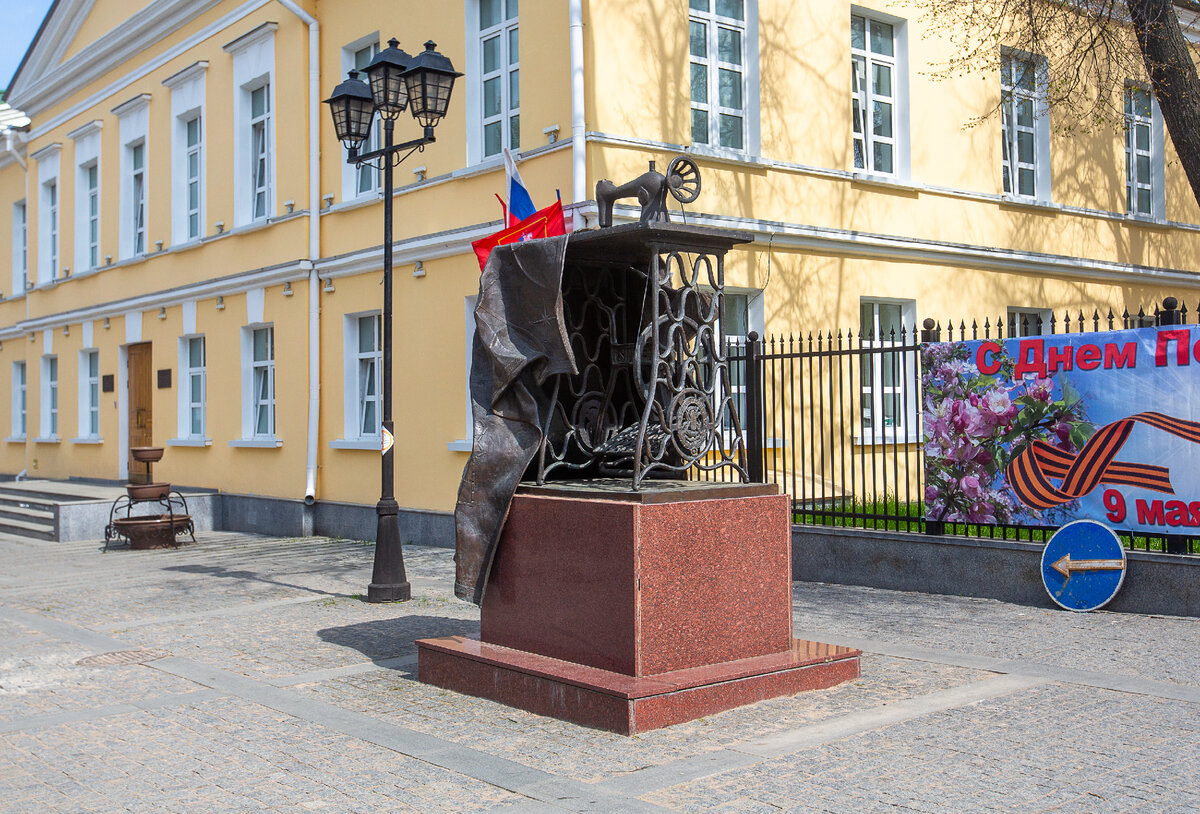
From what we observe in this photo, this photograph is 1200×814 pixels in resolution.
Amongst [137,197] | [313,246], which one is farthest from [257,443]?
[137,197]

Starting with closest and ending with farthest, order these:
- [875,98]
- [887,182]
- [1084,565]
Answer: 1. [1084,565]
2. [887,182]
3. [875,98]

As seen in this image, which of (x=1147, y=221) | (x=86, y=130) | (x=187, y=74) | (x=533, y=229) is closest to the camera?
(x=533, y=229)

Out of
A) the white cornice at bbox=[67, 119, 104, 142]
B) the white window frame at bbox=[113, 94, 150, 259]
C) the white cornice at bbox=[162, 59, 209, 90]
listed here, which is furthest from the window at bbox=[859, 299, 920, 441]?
the white cornice at bbox=[67, 119, 104, 142]

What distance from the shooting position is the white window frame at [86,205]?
80.9 ft

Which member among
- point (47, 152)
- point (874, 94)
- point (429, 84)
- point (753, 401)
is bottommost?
point (753, 401)

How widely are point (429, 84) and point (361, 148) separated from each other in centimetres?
666

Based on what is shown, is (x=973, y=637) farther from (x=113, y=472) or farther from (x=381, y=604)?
(x=113, y=472)

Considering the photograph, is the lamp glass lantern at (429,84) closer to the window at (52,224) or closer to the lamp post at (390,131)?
the lamp post at (390,131)

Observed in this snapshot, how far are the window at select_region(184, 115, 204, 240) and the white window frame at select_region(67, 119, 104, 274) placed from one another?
4.26m

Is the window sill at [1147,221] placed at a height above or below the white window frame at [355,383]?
above

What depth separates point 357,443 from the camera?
16.5 metres

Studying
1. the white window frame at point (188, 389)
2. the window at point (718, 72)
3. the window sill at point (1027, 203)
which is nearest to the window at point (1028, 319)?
the window sill at point (1027, 203)

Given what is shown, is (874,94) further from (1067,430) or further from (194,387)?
(194,387)

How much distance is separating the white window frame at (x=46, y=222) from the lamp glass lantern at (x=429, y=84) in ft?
62.7
